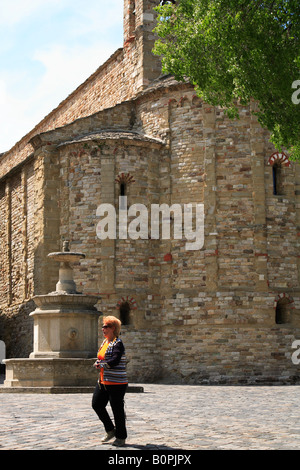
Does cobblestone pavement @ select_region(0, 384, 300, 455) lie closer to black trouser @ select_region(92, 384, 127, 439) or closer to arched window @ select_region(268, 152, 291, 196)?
black trouser @ select_region(92, 384, 127, 439)

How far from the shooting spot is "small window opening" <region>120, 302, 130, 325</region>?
72.1 feet

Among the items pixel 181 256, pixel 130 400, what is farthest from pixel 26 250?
pixel 130 400

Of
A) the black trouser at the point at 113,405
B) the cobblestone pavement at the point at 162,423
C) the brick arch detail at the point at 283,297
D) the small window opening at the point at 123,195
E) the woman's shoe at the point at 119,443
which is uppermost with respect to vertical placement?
the small window opening at the point at 123,195

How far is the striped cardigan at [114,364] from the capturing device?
7715 millimetres

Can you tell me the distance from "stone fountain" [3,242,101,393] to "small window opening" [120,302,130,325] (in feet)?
15.8

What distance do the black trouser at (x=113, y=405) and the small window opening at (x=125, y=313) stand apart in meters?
14.1

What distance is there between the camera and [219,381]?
20734 millimetres

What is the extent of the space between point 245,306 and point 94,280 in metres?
4.82

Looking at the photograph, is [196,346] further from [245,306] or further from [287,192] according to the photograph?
[287,192]

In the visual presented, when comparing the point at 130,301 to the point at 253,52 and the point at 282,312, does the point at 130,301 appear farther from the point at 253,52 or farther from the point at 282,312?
the point at 253,52

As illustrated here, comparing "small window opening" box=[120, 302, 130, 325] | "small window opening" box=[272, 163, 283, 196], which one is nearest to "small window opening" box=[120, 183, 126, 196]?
"small window opening" box=[120, 302, 130, 325]

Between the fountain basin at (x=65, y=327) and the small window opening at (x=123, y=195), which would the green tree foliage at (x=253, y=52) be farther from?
the small window opening at (x=123, y=195)

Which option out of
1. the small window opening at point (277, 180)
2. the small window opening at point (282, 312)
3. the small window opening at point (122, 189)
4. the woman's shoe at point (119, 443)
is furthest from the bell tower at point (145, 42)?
the woman's shoe at point (119, 443)

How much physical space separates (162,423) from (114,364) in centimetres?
214
